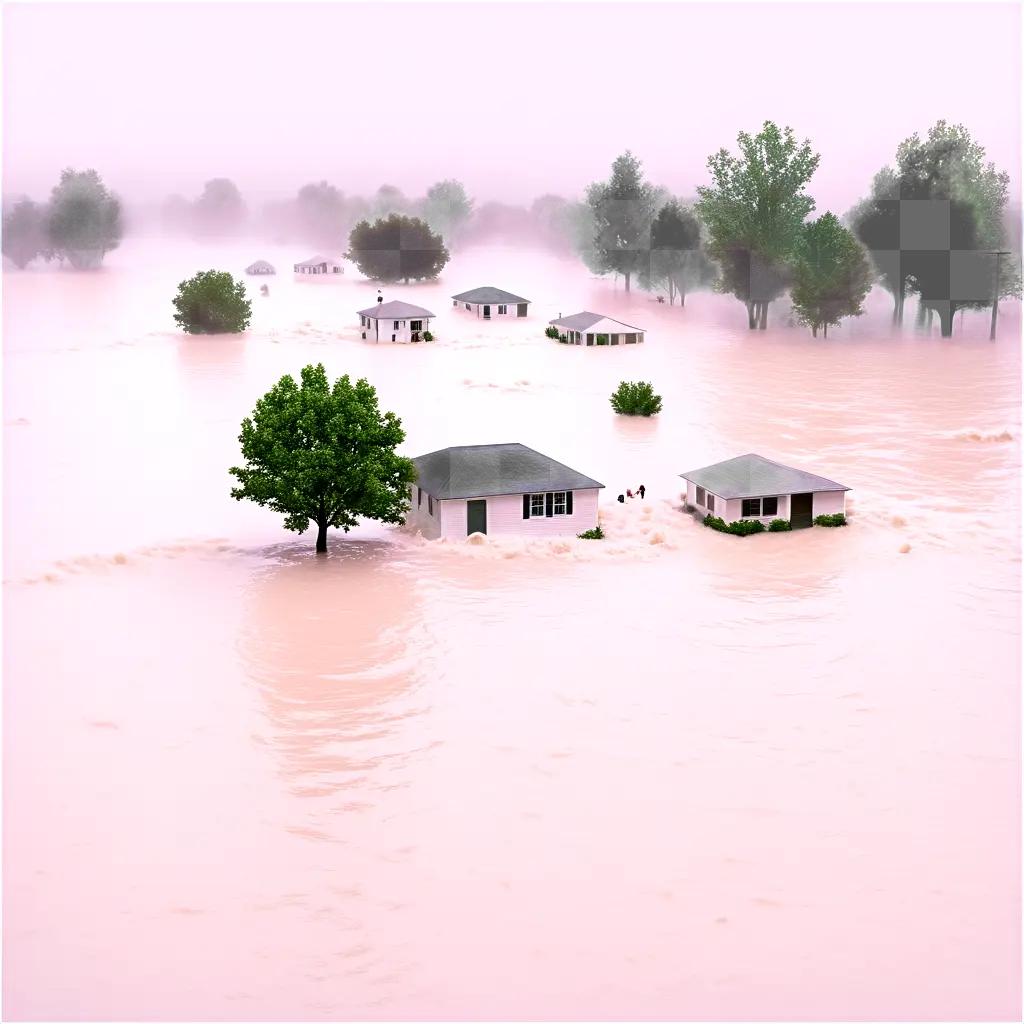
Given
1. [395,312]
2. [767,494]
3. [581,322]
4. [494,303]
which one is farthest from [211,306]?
[767,494]

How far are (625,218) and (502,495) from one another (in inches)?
4400

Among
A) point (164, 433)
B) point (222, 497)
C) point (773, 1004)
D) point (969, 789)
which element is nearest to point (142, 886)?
point (773, 1004)

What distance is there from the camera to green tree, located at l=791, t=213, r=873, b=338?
131 meters

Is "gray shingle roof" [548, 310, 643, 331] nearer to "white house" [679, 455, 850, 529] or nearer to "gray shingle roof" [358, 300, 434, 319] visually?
"gray shingle roof" [358, 300, 434, 319]

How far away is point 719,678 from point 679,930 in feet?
48.6

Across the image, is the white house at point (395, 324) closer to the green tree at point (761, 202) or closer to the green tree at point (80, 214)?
the green tree at point (761, 202)

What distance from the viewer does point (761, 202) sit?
454 feet

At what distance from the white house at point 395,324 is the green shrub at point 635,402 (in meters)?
36.6

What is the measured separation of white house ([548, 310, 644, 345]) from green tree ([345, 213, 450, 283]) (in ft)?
149

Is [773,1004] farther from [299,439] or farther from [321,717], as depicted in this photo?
[299,439]

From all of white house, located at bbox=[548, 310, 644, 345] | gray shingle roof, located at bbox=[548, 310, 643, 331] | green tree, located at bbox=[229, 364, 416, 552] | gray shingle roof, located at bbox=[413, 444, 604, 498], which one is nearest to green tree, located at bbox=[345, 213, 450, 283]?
gray shingle roof, located at bbox=[548, 310, 643, 331]

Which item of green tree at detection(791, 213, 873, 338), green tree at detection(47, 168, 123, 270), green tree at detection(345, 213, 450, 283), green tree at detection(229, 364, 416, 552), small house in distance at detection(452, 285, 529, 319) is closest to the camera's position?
green tree at detection(229, 364, 416, 552)

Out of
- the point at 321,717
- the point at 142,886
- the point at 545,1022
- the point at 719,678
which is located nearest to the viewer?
the point at 545,1022

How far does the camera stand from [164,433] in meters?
82.7
